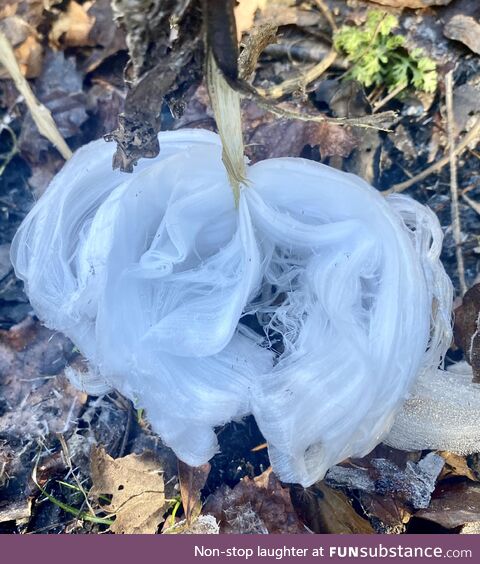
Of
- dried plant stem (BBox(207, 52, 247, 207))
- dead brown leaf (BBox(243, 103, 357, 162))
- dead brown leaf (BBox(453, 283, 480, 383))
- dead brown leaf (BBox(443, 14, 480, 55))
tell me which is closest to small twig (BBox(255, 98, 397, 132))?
dried plant stem (BBox(207, 52, 247, 207))

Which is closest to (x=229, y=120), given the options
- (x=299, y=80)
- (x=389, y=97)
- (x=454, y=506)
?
(x=299, y=80)

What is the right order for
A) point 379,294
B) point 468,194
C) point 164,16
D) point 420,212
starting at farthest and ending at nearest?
point 468,194 < point 420,212 < point 379,294 < point 164,16

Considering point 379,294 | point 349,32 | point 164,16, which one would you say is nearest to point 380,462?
point 379,294

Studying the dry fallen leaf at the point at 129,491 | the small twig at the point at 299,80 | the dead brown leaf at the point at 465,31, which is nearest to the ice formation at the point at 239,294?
the dry fallen leaf at the point at 129,491

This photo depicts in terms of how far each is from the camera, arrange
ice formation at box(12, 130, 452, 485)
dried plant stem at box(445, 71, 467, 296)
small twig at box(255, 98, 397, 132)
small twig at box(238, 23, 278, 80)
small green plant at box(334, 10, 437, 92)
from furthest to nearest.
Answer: small green plant at box(334, 10, 437, 92), dried plant stem at box(445, 71, 467, 296), ice formation at box(12, 130, 452, 485), small twig at box(238, 23, 278, 80), small twig at box(255, 98, 397, 132)

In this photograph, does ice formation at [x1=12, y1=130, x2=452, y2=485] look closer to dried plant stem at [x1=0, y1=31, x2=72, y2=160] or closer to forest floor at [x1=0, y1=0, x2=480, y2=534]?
forest floor at [x1=0, y1=0, x2=480, y2=534]

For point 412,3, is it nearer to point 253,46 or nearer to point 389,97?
point 389,97

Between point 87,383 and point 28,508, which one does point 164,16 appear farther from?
point 28,508
